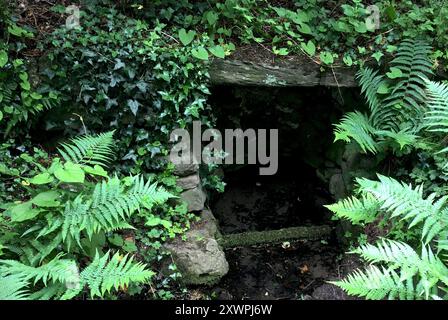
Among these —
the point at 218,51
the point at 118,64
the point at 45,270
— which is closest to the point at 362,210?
the point at 218,51

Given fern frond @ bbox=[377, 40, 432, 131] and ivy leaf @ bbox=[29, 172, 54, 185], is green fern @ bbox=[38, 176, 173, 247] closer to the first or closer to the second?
ivy leaf @ bbox=[29, 172, 54, 185]

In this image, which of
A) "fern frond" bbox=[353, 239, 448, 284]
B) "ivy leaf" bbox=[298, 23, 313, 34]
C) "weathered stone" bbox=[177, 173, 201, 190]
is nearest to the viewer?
"fern frond" bbox=[353, 239, 448, 284]

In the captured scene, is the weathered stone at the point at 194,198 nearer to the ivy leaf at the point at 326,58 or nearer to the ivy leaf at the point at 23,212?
the ivy leaf at the point at 23,212

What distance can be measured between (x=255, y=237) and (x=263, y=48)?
2.34 metres

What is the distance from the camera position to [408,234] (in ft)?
13.2

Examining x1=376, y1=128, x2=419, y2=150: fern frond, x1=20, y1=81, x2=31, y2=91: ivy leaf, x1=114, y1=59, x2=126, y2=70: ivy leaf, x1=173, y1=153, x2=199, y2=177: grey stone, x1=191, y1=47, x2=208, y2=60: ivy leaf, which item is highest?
x1=191, y1=47, x2=208, y2=60: ivy leaf

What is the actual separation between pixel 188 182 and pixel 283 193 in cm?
211

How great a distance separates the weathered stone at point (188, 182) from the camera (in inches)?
189

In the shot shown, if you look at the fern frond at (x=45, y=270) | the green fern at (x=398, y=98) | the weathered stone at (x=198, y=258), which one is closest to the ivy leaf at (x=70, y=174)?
the fern frond at (x=45, y=270)

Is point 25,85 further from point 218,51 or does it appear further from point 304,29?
point 304,29

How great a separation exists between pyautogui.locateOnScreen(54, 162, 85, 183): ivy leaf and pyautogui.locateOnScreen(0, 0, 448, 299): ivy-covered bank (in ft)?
0.05

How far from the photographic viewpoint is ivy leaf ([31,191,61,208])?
3443 millimetres

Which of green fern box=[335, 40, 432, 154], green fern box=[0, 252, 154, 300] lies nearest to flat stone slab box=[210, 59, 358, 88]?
green fern box=[335, 40, 432, 154]
